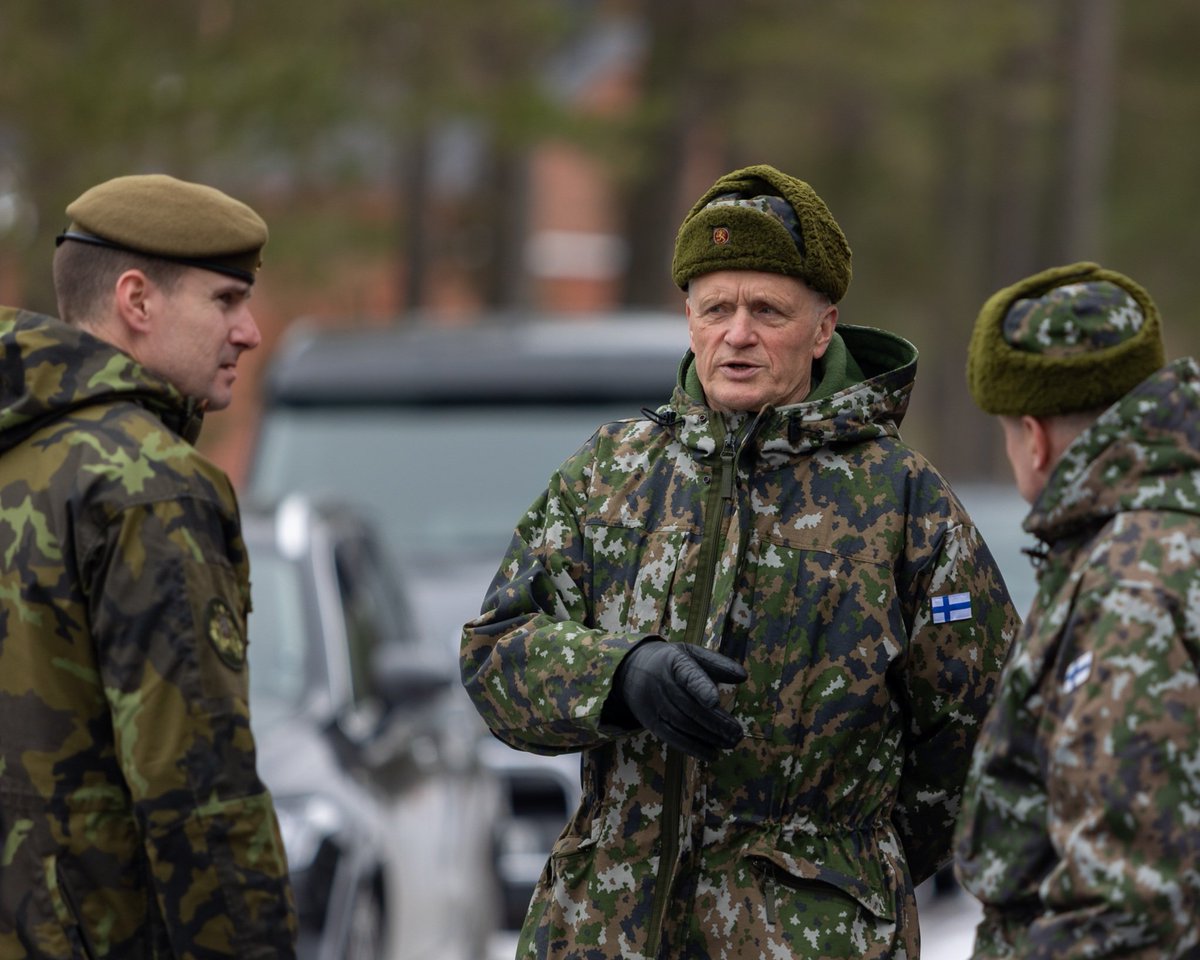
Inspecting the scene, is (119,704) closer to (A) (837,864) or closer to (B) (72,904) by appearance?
(B) (72,904)

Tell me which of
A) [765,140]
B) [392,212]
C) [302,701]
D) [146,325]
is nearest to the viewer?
[146,325]

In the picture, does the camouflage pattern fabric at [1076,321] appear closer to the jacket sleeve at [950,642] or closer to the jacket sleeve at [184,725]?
the jacket sleeve at [950,642]

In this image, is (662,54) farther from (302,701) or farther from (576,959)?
(576,959)

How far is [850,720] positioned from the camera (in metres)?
3.67

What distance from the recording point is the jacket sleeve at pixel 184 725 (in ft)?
11.8

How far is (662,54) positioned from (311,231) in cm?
527

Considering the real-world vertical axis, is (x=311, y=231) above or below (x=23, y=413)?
above

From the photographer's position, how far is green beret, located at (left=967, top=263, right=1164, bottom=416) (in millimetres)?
3049

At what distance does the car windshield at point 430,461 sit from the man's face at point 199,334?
5488 millimetres

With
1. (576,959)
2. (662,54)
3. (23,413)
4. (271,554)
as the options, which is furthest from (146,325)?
(662,54)

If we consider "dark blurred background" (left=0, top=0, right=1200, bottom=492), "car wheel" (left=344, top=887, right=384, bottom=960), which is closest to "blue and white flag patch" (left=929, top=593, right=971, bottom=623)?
"car wheel" (left=344, top=887, right=384, bottom=960)

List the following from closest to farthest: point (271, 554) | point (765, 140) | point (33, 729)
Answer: point (33, 729), point (271, 554), point (765, 140)

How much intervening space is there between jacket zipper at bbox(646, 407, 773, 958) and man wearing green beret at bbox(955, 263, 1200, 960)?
0.66 meters

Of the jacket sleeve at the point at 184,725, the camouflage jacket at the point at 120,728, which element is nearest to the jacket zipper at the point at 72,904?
the camouflage jacket at the point at 120,728
